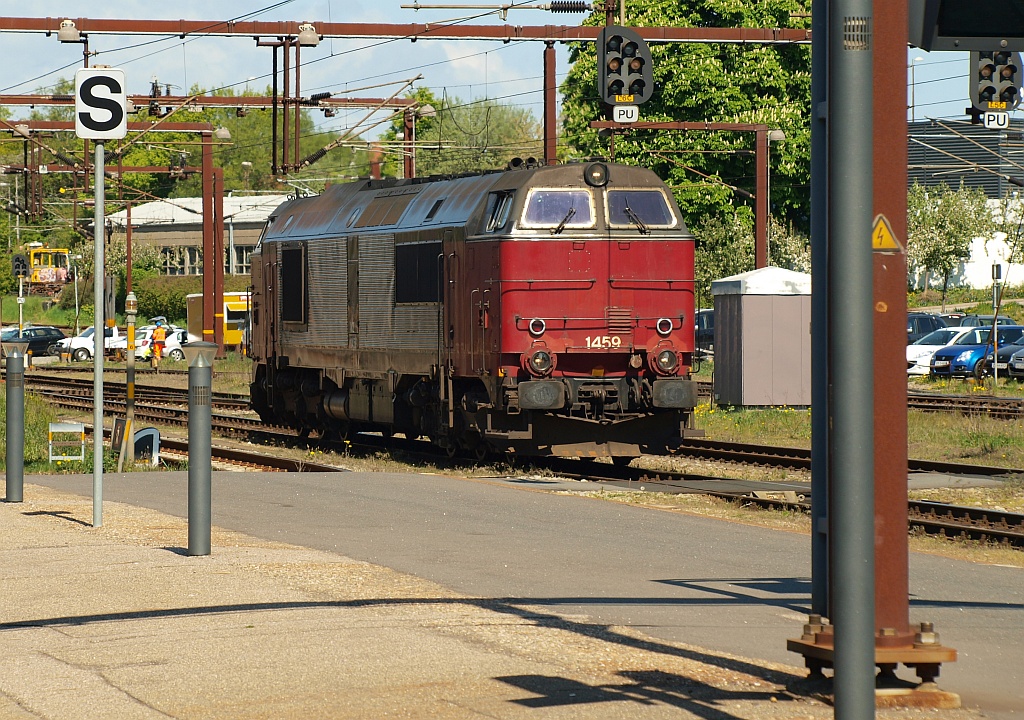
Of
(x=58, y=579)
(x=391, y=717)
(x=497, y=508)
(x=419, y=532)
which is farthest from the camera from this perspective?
(x=497, y=508)

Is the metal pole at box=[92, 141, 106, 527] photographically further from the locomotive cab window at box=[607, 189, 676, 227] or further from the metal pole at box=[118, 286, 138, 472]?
the locomotive cab window at box=[607, 189, 676, 227]

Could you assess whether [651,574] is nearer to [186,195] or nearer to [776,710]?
[776,710]

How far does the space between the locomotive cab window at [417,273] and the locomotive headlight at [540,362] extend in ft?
7.23

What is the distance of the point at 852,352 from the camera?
5.18m

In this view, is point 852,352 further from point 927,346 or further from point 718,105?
point 718,105

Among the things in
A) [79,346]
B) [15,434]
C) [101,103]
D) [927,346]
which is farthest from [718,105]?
[101,103]

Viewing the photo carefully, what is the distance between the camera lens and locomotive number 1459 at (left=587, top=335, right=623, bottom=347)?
19766 millimetres

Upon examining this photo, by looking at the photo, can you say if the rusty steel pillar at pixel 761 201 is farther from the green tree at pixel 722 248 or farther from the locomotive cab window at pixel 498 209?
the green tree at pixel 722 248

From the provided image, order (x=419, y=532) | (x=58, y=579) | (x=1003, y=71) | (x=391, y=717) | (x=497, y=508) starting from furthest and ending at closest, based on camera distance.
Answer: (x=1003, y=71), (x=497, y=508), (x=419, y=532), (x=58, y=579), (x=391, y=717)

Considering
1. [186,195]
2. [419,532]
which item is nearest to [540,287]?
[419,532]

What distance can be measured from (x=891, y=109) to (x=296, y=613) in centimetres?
452

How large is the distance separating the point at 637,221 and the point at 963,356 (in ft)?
75.3

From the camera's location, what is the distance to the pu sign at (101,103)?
12648 mm

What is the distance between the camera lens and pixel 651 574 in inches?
421
